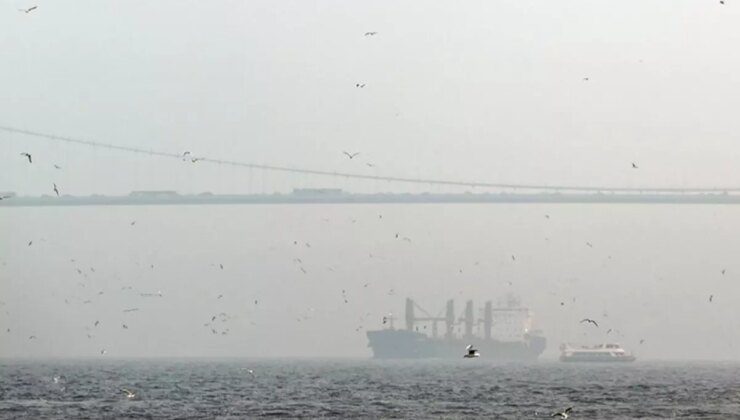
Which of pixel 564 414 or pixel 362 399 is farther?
pixel 362 399

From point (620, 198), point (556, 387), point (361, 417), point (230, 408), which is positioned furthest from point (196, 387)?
point (620, 198)

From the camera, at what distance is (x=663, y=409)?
2562 inches

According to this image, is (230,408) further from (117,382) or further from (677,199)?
(677,199)

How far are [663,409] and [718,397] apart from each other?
12.8 metres

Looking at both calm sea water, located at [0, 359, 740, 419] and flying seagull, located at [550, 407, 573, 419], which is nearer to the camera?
flying seagull, located at [550, 407, 573, 419]

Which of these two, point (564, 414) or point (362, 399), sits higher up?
point (362, 399)

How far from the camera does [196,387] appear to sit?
89062mm

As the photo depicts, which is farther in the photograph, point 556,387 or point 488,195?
point 488,195

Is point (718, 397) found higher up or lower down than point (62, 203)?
lower down

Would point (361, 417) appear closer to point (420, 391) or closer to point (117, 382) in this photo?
point (420, 391)

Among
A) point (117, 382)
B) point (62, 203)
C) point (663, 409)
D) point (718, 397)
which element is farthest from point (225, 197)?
point (663, 409)

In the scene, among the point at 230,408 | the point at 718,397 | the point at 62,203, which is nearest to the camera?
the point at 230,408

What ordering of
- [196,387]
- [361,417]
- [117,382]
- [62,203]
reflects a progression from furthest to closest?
[62,203], [117,382], [196,387], [361,417]

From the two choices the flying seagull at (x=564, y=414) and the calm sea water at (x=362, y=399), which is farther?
the calm sea water at (x=362, y=399)
